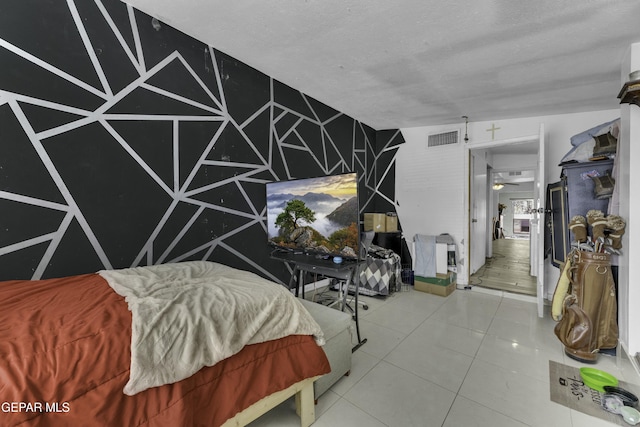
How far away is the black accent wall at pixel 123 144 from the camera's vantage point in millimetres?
1654

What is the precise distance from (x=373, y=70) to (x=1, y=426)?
10.6 feet

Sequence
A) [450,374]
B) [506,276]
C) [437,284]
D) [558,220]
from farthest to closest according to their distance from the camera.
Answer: [506,276], [437,284], [558,220], [450,374]

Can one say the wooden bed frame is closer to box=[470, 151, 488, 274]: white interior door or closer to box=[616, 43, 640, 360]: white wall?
box=[616, 43, 640, 360]: white wall

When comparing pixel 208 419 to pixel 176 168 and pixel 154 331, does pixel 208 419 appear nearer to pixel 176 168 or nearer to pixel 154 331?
pixel 154 331

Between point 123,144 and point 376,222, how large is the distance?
135 inches

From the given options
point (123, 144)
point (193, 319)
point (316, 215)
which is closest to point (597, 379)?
point (316, 215)

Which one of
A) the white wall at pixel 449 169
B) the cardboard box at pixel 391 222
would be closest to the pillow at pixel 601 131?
the white wall at pixel 449 169

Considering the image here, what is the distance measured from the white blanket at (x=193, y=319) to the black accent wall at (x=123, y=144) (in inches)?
20.1

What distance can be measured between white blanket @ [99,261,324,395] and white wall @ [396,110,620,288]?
3.48 m

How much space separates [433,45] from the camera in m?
2.29

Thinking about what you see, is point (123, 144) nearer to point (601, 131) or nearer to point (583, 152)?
point (583, 152)

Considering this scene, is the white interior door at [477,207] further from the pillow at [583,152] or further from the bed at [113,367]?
the bed at [113,367]

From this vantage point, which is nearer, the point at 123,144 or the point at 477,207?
the point at 123,144

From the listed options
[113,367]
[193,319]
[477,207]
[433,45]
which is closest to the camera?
[113,367]
